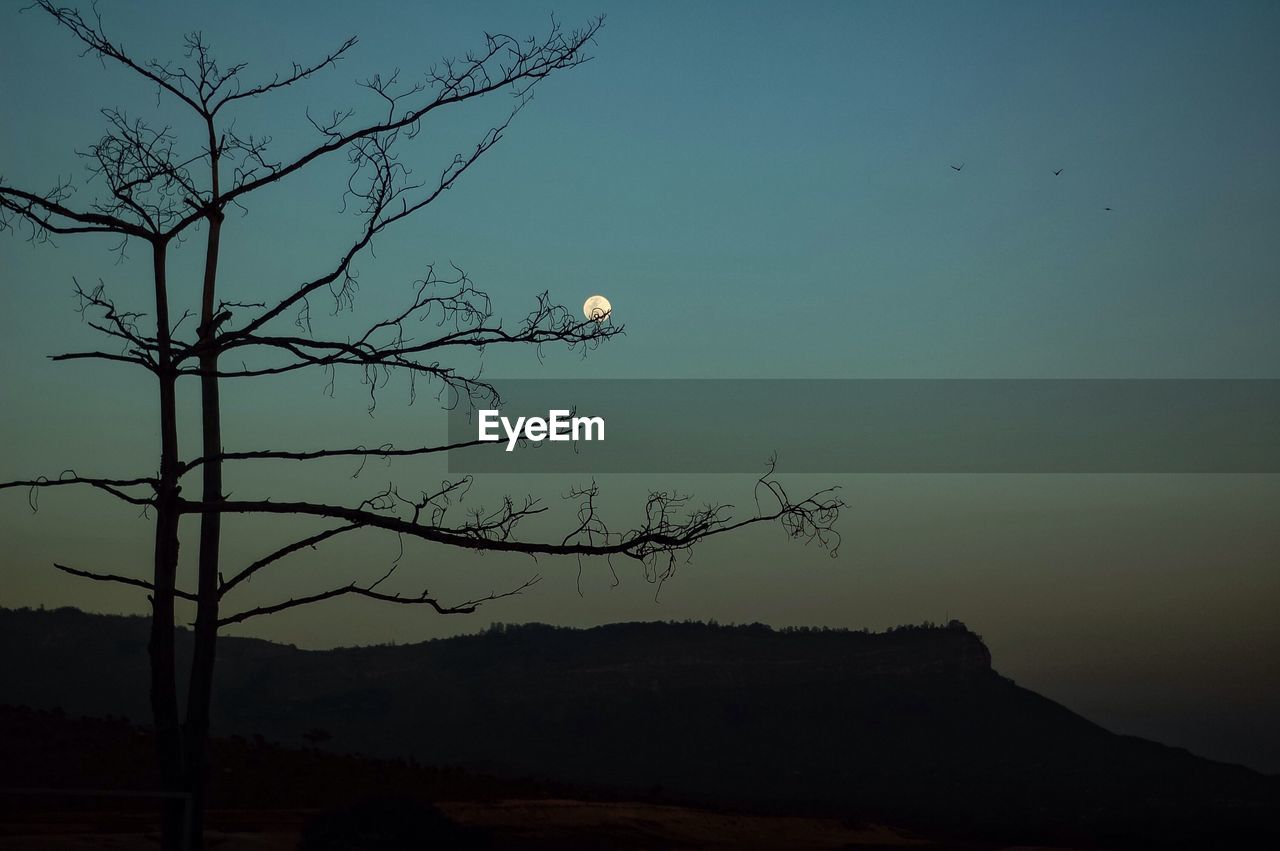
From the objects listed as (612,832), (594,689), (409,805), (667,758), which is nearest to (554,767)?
(667,758)

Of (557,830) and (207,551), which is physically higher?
(207,551)

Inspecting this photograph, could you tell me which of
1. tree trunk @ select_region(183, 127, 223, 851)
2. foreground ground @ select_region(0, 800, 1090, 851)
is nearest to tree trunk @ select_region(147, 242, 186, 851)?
tree trunk @ select_region(183, 127, 223, 851)

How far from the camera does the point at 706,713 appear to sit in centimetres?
9988

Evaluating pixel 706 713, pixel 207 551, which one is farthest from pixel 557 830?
pixel 706 713

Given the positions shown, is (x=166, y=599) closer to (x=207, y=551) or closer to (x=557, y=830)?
(x=207, y=551)

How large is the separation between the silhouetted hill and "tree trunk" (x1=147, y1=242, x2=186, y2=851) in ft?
223

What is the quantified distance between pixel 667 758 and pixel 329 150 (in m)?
87.0

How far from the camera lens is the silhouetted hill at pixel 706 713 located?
3295 inches

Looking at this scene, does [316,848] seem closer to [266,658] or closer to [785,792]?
[785,792]

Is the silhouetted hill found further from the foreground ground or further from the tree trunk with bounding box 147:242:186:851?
the tree trunk with bounding box 147:242:186:851

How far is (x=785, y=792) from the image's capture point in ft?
270

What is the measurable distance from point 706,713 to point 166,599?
9450 cm

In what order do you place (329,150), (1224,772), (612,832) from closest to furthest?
(329,150)
(612,832)
(1224,772)

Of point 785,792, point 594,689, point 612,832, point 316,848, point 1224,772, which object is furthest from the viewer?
point 594,689
